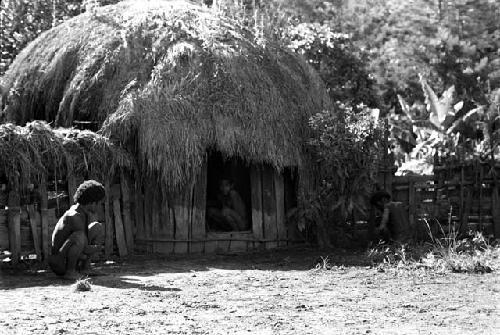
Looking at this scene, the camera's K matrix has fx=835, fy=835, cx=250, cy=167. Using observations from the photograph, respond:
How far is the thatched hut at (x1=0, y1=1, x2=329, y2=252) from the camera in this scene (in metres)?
11.6

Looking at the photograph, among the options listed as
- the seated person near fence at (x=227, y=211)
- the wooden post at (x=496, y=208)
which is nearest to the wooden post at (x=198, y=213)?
the seated person near fence at (x=227, y=211)

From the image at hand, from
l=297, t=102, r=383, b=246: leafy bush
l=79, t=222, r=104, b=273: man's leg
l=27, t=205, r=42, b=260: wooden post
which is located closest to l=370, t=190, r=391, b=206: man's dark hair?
l=297, t=102, r=383, b=246: leafy bush

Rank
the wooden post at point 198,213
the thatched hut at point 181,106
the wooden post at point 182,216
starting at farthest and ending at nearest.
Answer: the wooden post at point 198,213, the wooden post at point 182,216, the thatched hut at point 181,106

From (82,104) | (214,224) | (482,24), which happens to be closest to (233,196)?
(214,224)

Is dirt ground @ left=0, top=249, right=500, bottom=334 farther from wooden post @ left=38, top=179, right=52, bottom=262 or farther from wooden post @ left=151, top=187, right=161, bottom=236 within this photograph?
wooden post @ left=151, top=187, right=161, bottom=236

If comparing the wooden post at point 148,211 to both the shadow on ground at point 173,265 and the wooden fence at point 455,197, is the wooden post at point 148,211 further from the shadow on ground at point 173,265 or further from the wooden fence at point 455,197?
the wooden fence at point 455,197

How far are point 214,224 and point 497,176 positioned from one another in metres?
4.58

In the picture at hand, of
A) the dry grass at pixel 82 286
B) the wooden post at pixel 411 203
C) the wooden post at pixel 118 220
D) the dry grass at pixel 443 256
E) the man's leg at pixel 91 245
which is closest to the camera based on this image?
the dry grass at pixel 82 286

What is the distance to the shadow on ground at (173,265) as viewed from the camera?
9289mm

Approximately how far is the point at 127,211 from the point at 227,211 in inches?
67.0

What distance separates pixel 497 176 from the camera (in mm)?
13328

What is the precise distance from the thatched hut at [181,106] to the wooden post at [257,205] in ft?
0.05

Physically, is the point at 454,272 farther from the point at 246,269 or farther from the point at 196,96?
the point at 196,96

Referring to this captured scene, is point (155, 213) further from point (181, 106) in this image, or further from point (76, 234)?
point (76, 234)
